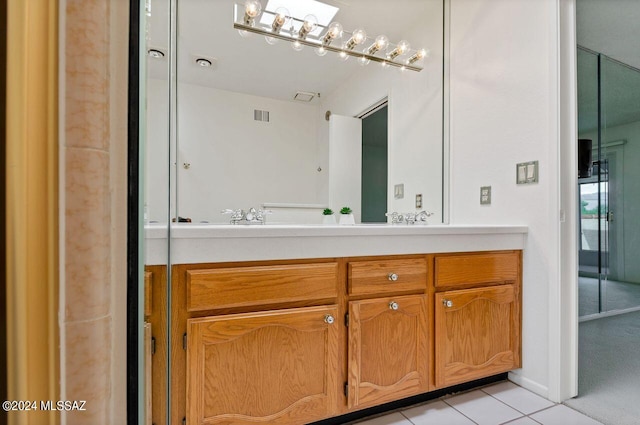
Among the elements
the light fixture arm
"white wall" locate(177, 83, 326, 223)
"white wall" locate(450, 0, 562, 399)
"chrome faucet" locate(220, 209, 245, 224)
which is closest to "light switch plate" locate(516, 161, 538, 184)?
"white wall" locate(450, 0, 562, 399)

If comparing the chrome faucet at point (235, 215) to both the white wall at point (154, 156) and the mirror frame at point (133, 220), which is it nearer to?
the white wall at point (154, 156)

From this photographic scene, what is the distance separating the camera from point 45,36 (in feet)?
1.02

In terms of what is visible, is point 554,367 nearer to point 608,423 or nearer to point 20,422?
point 608,423

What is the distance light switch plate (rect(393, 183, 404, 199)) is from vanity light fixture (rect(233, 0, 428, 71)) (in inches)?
30.1

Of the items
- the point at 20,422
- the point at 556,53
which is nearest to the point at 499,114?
the point at 556,53

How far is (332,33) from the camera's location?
186 cm

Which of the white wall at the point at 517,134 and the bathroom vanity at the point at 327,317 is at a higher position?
the white wall at the point at 517,134

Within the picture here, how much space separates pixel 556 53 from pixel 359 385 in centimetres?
168

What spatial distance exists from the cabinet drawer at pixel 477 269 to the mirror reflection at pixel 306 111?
578 mm

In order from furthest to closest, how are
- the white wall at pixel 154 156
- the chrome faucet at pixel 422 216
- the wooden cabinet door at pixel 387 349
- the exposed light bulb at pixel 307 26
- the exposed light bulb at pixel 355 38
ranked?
the chrome faucet at pixel 422 216
the exposed light bulb at pixel 355 38
the exposed light bulb at pixel 307 26
the wooden cabinet door at pixel 387 349
the white wall at pixel 154 156

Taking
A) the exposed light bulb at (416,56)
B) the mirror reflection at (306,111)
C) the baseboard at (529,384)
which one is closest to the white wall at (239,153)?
the mirror reflection at (306,111)

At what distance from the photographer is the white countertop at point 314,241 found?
101cm

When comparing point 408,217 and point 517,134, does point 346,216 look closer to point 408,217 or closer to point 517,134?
point 408,217

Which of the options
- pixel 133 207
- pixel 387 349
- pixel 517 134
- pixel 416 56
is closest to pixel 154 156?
pixel 133 207
